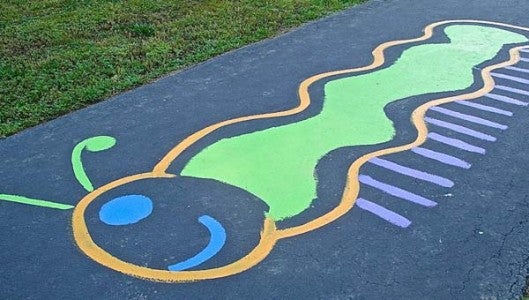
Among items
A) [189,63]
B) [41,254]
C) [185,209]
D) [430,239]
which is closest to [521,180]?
[430,239]

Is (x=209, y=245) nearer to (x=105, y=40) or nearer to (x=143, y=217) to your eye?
(x=143, y=217)

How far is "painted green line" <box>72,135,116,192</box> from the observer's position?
4.00 meters

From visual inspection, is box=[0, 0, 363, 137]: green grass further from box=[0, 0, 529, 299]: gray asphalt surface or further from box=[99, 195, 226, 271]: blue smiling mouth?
box=[99, 195, 226, 271]: blue smiling mouth

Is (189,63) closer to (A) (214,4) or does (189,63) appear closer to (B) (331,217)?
(A) (214,4)

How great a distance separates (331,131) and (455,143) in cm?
90

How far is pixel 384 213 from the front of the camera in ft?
11.9

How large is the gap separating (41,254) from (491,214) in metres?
2.59

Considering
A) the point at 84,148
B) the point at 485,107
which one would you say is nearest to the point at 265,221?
the point at 84,148

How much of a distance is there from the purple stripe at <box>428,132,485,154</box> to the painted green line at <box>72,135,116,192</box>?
2361mm

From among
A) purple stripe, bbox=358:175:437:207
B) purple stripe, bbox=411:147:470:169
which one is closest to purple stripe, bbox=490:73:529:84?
purple stripe, bbox=411:147:470:169

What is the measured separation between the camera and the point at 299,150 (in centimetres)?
434

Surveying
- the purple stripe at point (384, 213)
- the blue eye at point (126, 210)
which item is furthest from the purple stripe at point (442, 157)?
the blue eye at point (126, 210)

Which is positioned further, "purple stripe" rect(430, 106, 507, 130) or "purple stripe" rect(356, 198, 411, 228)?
"purple stripe" rect(430, 106, 507, 130)

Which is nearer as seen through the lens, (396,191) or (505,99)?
(396,191)
